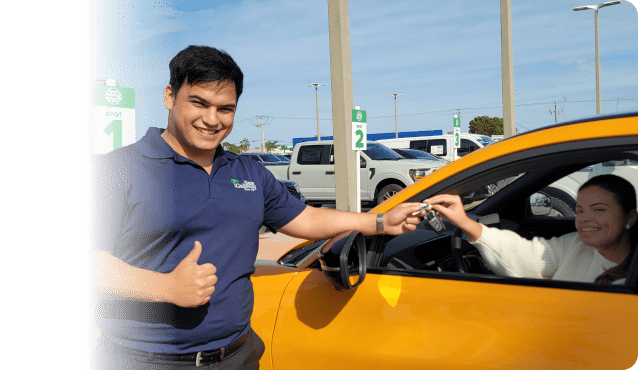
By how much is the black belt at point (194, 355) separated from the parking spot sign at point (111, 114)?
464mm

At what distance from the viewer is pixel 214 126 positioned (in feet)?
4.60

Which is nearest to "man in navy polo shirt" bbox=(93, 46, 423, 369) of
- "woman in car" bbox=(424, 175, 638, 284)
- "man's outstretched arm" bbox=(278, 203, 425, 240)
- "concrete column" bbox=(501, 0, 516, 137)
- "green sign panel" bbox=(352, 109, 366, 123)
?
"man's outstretched arm" bbox=(278, 203, 425, 240)

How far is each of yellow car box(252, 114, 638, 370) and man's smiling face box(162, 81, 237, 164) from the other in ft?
1.80

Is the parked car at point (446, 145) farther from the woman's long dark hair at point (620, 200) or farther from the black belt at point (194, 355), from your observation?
the black belt at point (194, 355)

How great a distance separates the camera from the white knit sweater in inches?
68.8

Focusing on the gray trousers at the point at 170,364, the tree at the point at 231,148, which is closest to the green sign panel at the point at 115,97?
the gray trousers at the point at 170,364

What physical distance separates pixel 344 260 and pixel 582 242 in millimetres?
874

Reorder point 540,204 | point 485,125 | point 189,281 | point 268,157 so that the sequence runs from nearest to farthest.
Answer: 1. point 189,281
2. point 540,204
3. point 268,157
4. point 485,125

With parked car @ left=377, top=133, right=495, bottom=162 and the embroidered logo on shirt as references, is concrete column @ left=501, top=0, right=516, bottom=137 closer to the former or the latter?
parked car @ left=377, top=133, right=495, bottom=162

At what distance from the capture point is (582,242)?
1851 mm

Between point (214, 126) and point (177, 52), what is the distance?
0.47m

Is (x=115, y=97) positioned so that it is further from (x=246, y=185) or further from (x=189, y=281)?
(x=246, y=185)

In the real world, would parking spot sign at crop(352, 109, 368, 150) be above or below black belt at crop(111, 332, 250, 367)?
above

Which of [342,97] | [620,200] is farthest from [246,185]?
[342,97]
